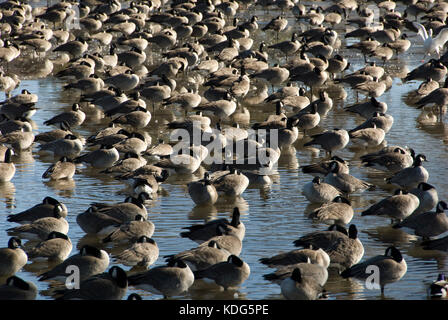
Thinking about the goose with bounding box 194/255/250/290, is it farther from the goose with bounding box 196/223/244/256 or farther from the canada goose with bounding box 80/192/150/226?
the canada goose with bounding box 80/192/150/226

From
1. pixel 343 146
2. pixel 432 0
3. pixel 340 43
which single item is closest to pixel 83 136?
pixel 343 146

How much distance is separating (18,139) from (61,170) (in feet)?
A: 10.7

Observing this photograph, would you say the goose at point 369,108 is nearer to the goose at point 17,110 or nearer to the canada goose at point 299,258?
the goose at point 17,110

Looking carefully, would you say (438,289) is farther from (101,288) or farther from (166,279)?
(101,288)

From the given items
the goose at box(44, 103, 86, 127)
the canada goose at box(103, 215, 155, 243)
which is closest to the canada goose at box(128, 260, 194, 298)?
the canada goose at box(103, 215, 155, 243)

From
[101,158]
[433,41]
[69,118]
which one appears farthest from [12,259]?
[433,41]

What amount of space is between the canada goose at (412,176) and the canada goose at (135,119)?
28.1 ft

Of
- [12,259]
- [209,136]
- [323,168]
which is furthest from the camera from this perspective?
[209,136]

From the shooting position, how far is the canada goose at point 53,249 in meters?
14.1

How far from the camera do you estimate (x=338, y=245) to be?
45.6 ft

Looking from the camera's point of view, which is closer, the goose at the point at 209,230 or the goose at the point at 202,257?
the goose at the point at 202,257

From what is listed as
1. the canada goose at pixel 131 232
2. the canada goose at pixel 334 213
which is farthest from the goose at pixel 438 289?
the canada goose at pixel 131 232

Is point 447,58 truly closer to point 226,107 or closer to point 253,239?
point 226,107

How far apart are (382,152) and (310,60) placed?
1150 cm
